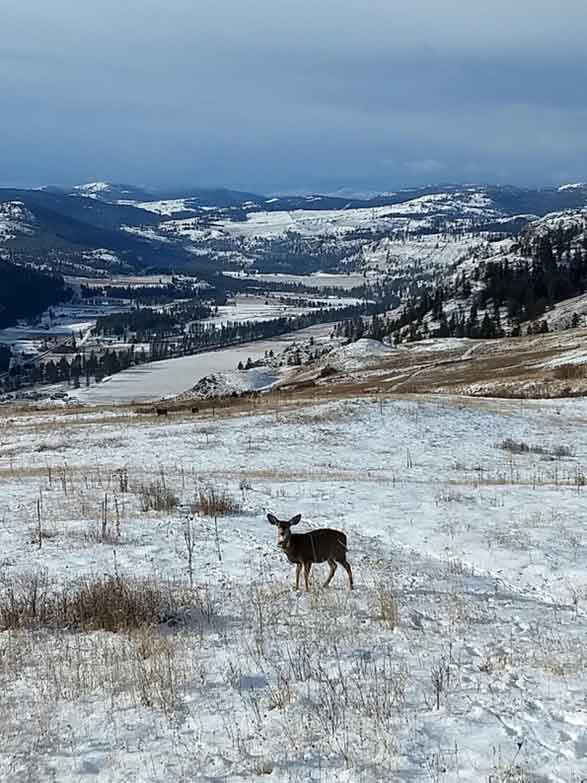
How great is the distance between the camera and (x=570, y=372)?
184ft

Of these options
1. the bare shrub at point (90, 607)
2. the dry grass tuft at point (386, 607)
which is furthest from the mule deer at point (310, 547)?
the bare shrub at point (90, 607)

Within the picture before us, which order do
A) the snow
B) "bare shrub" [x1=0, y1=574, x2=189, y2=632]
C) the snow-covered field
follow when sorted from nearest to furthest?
"bare shrub" [x1=0, y1=574, x2=189, y2=632]
the snow
the snow-covered field

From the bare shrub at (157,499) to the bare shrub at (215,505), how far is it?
1.77 ft

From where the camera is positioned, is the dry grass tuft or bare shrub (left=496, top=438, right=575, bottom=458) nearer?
the dry grass tuft

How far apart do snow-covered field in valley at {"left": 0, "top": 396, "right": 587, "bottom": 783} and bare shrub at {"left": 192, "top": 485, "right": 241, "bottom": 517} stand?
0.07 m

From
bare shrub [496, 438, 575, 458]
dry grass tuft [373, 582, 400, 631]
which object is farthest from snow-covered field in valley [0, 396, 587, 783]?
bare shrub [496, 438, 575, 458]

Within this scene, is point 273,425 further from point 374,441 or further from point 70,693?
point 70,693

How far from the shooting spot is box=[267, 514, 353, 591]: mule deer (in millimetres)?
10727

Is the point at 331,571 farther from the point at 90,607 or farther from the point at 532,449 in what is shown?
the point at 532,449

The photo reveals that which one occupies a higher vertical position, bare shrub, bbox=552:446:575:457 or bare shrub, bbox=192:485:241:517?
bare shrub, bbox=192:485:241:517

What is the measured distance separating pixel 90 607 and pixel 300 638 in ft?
9.44

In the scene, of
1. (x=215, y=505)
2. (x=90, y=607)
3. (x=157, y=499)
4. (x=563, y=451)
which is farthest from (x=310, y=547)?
(x=563, y=451)

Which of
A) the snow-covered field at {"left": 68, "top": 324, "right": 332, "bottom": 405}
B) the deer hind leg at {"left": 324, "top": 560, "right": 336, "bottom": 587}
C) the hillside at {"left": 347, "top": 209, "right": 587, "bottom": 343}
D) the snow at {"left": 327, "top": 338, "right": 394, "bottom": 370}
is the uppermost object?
the hillside at {"left": 347, "top": 209, "right": 587, "bottom": 343}

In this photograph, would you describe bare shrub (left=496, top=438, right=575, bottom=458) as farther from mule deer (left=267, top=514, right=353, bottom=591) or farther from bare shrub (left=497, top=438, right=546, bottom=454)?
mule deer (left=267, top=514, right=353, bottom=591)
